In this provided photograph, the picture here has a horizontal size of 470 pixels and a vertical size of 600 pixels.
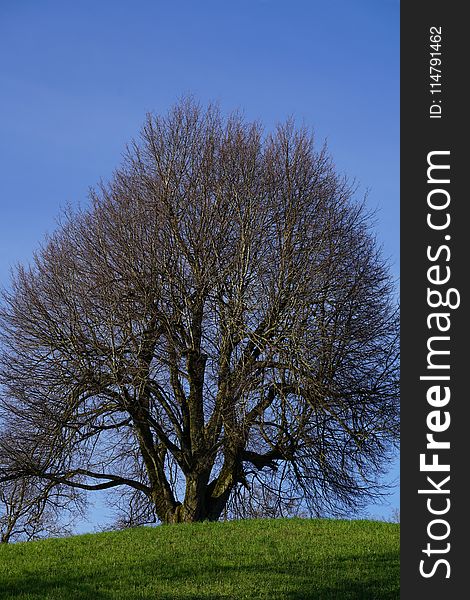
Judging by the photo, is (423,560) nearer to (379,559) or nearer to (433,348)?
(433,348)

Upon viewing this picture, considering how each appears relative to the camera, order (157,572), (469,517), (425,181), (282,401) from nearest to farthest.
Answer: (469,517) → (425,181) → (157,572) → (282,401)

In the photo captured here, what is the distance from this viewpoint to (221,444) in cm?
1841

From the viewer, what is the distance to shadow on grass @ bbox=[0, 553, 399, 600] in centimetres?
1064

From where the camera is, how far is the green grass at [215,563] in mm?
10883

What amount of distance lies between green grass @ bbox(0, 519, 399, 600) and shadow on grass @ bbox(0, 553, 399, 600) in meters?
0.01

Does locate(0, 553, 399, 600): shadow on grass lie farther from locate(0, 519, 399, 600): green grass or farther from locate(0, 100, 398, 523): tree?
locate(0, 100, 398, 523): tree

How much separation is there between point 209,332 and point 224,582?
26.6 ft

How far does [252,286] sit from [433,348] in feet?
34.0

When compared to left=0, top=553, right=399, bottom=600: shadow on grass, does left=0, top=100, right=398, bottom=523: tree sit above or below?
above

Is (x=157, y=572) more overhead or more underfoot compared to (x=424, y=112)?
more underfoot

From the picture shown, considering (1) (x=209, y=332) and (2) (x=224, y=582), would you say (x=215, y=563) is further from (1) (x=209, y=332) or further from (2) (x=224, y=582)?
(1) (x=209, y=332)

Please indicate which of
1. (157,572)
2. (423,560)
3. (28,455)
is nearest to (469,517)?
(423,560)

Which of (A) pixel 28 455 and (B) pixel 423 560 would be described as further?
(A) pixel 28 455

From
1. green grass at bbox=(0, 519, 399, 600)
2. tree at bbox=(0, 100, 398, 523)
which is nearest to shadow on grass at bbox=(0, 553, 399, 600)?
green grass at bbox=(0, 519, 399, 600)
